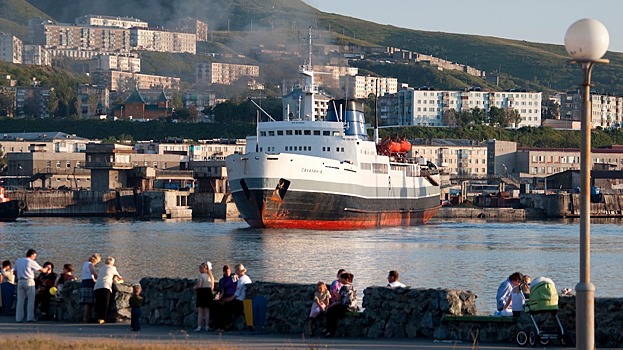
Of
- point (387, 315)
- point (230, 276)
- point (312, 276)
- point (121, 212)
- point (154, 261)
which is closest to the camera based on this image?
point (387, 315)

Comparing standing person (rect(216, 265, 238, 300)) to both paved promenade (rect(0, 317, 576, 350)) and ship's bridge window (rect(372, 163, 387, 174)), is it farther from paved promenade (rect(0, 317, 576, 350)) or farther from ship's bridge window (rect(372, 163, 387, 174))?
ship's bridge window (rect(372, 163, 387, 174))

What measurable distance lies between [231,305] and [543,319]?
601 centimetres

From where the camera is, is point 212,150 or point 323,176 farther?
point 212,150

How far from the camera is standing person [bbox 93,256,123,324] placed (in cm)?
2741

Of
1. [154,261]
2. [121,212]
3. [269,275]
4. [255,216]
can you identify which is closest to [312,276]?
A: [269,275]

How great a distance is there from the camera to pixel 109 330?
26.3 m

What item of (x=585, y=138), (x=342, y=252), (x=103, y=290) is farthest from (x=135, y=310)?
(x=342, y=252)

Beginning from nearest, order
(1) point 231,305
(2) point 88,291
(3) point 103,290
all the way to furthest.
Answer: (1) point 231,305
(3) point 103,290
(2) point 88,291

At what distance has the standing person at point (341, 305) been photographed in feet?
83.7

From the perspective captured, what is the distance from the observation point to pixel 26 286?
28.0m

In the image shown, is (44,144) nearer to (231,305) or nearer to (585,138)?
(231,305)

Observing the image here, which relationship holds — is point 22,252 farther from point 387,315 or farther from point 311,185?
point 387,315

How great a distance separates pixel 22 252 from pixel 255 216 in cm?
2387

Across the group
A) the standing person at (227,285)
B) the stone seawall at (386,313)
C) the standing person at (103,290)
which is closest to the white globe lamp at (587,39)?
the stone seawall at (386,313)
